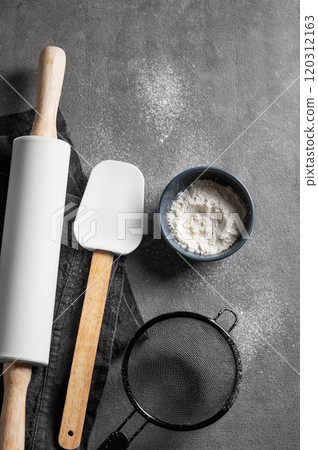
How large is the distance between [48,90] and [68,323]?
15.0 inches

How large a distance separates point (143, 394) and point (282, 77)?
61 centimetres

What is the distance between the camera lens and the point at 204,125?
3.17ft

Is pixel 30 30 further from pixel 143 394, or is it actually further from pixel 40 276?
pixel 143 394

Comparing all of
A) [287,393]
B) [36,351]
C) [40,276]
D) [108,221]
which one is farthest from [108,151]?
[287,393]

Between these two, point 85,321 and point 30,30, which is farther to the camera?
point 30,30

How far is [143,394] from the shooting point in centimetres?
85

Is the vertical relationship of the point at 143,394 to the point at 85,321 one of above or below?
below

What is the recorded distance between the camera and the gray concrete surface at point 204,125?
2.99ft

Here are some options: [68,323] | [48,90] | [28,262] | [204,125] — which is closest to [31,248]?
[28,262]

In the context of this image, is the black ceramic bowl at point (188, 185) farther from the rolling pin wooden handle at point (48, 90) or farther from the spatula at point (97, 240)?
the rolling pin wooden handle at point (48, 90)

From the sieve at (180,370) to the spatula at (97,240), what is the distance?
69 millimetres

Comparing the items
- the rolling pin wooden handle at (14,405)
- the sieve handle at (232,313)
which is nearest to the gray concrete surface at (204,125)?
the sieve handle at (232,313)

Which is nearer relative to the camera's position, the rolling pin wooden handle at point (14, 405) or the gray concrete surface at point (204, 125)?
the rolling pin wooden handle at point (14, 405)

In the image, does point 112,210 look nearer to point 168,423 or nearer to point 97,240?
point 97,240
